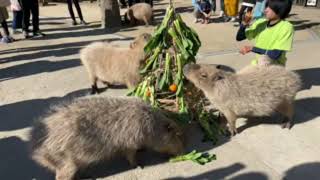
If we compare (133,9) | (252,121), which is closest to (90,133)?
(252,121)

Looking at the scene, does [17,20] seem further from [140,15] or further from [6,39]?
[140,15]

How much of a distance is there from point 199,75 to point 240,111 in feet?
2.01

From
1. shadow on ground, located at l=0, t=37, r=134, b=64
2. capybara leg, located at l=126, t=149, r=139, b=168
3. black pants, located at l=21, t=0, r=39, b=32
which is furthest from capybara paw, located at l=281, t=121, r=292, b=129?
black pants, located at l=21, t=0, r=39, b=32

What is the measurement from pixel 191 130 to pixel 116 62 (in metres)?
1.61

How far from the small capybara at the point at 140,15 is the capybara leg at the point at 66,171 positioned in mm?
7944

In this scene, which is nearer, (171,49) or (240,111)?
(240,111)

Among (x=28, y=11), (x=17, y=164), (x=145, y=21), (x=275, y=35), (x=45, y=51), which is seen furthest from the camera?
(x=145, y=21)

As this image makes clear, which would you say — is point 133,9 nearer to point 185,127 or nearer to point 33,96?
point 33,96

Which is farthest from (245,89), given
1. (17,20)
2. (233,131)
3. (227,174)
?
(17,20)

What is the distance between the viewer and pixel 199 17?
11.7m

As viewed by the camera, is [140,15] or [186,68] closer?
[186,68]

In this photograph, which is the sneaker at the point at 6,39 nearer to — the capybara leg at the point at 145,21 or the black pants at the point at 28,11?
the black pants at the point at 28,11

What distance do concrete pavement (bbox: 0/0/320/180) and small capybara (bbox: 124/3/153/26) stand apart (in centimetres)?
95

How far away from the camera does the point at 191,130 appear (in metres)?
4.85
